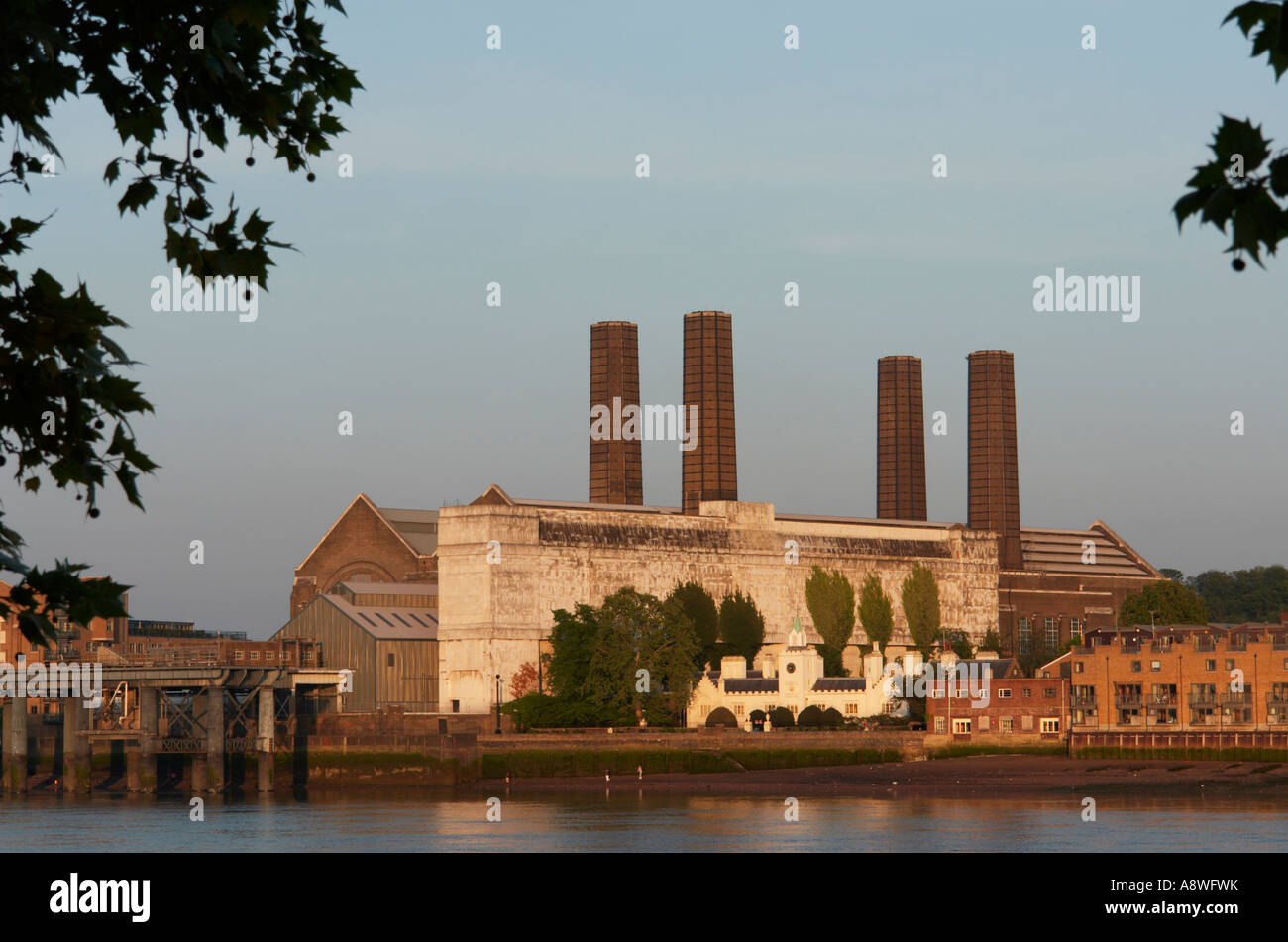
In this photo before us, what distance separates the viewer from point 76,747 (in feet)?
380

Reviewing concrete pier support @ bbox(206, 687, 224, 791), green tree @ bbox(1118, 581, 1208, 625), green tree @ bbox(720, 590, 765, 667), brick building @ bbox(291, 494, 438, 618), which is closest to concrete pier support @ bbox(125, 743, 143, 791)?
concrete pier support @ bbox(206, 687, 224, 791)

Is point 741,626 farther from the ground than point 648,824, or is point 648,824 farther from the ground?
point 741,626

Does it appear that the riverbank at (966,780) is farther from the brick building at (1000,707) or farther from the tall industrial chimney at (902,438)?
the tall industrial chimney at (902,438)

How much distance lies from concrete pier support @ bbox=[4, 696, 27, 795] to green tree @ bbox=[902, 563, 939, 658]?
69522 millimetres

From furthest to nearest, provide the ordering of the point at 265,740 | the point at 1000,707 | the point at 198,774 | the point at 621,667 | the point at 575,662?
the point at 575,662 < the point at 1000,707 < the point at 621,667 < the point at 198,774 < the point at 265,740

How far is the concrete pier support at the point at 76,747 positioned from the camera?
115m

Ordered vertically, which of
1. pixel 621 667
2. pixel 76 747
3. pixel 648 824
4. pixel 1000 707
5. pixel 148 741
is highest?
pixel 621 667

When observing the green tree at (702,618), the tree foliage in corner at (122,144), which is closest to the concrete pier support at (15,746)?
the green tree at (702,618)

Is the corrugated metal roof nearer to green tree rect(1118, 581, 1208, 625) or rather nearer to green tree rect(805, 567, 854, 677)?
green tree rect(805, 567, 854, 677)

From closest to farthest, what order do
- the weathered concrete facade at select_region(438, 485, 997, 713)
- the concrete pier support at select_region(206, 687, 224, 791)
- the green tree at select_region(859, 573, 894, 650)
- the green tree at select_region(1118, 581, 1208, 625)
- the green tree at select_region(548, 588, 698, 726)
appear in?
the concrete pier support at select_region(206, 687, 224, 791), the green tree at select_region(548, 588, 698, 726), the weathered concrete facade at select_region(438, 485, 997, 713), the green tree at select_region(1118, 581, 1208, 625), the green tree at select_region(859, 573, 894, 650)

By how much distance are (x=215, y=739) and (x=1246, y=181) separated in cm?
10773

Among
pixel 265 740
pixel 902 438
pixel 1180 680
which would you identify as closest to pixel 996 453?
pixel 902 438

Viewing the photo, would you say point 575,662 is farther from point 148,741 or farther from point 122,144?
point 122,144

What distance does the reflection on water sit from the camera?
65.7m
